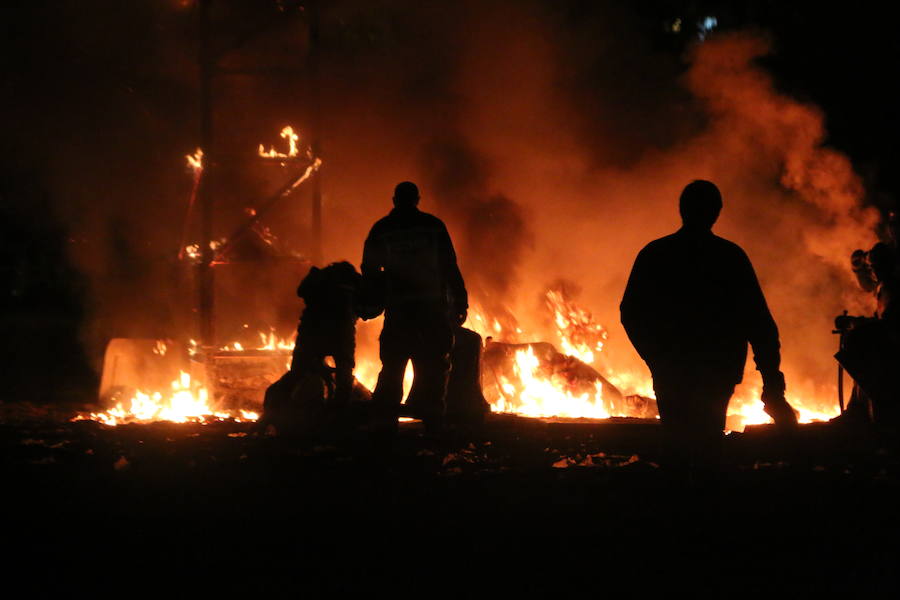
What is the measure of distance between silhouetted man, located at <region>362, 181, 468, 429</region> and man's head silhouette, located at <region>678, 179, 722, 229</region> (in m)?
2.57

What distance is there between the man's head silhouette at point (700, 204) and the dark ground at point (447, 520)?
1.41 meters

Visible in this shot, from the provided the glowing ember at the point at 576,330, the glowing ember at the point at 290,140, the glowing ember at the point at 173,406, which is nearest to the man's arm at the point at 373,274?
the glowing ember at the point at 173,406

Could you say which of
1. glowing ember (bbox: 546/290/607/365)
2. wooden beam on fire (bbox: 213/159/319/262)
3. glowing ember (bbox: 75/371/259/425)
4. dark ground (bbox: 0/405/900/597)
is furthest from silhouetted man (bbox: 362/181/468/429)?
glowing ember (bbox: 546/290/607/365)

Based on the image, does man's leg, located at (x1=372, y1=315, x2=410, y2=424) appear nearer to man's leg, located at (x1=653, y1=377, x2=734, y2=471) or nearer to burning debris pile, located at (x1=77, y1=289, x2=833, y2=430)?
man's leg, located at (x1=653, y1=377, x2=734, y2=471)

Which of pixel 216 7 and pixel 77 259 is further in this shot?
pixel 77 259

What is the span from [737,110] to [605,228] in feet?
9.03

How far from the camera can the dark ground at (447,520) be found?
328cm

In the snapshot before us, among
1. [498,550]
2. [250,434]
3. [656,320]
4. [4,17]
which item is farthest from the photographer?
[4,17]

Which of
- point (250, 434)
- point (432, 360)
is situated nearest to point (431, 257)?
point (432, 360)

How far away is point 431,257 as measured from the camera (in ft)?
20.6

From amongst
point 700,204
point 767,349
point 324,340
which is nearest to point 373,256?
point 324,340

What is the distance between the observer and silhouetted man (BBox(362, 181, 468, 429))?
627 centimetres

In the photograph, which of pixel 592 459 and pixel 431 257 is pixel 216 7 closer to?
pixel 431 257

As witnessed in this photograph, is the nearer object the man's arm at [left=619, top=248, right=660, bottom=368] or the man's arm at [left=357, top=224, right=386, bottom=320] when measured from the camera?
the man's arm at [left=619, top=248, right=660, bottom=368]
